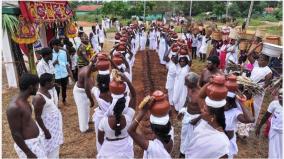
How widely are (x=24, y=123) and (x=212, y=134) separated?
2.06 m

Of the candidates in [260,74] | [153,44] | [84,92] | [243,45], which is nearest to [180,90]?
[260,74]

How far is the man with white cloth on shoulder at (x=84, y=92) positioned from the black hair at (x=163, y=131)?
2.45 m

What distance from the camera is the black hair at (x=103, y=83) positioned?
4.13m

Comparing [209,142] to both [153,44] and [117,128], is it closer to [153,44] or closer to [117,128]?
[117,128]

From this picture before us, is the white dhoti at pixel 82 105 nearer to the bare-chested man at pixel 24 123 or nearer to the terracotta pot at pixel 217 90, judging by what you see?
the bare-chested man at pixel 24 123

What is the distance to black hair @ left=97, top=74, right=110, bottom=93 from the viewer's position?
4.13 metres

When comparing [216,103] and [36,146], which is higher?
[216,103]

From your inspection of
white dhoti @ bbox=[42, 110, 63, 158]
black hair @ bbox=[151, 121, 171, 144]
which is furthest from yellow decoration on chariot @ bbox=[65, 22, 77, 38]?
black hair @ bbox=[151, 121, 171, 144]

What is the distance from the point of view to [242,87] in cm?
498

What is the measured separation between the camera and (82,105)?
5895 mm

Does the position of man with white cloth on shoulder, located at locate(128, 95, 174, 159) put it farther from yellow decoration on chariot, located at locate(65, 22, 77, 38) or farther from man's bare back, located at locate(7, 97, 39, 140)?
yellow decoration on chariot, located at locate(65, 22, 77, 38)

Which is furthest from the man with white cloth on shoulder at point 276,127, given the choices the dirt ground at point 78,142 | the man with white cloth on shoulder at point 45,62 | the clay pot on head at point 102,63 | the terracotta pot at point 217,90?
the man with white cloth on shoulder at point 45,62

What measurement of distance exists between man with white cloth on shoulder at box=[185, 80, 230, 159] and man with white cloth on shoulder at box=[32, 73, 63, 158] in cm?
200

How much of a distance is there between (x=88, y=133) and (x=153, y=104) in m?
3.70
